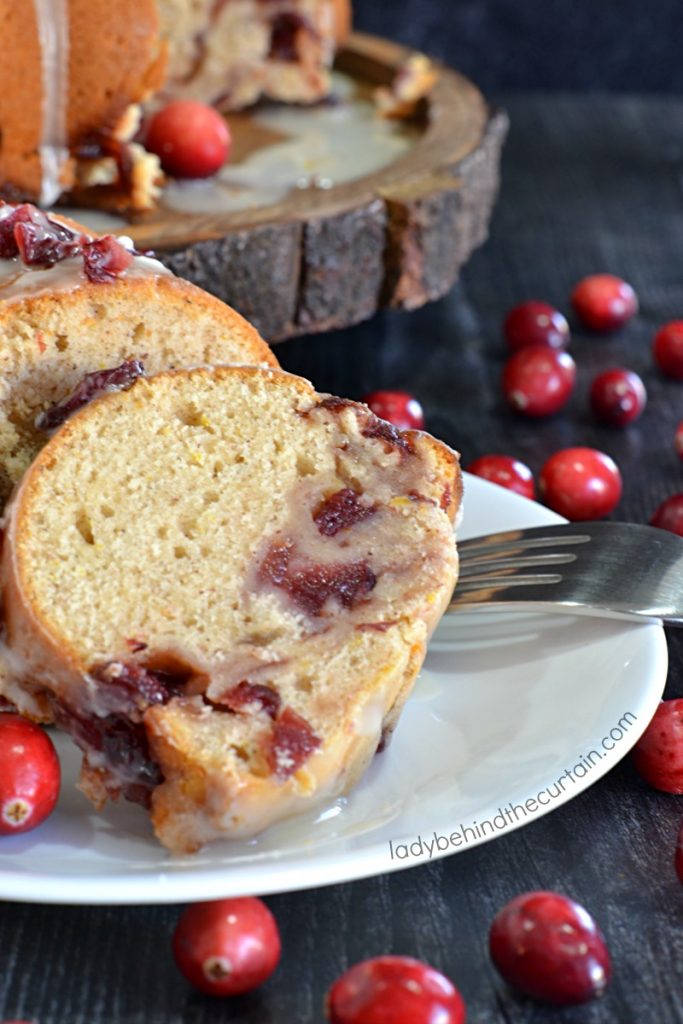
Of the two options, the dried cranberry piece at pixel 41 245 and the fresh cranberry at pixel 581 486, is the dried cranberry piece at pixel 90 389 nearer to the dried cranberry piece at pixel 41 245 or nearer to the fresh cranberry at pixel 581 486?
the dried cranberry piece at pixel 41 245

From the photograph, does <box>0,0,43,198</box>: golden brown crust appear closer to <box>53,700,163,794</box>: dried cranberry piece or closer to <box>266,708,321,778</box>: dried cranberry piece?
<box>53,700,163,794</box>: dried cranberry piece

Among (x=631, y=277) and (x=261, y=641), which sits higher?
(x=261, y=641)

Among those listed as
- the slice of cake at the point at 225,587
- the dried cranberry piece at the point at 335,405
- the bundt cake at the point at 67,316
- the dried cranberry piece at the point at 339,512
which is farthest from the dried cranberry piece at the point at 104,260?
the dried cranberry piece at the point at 339,512

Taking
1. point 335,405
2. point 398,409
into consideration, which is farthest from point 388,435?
point 398,409

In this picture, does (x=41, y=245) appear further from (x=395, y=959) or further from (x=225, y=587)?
(x=395, y=959)

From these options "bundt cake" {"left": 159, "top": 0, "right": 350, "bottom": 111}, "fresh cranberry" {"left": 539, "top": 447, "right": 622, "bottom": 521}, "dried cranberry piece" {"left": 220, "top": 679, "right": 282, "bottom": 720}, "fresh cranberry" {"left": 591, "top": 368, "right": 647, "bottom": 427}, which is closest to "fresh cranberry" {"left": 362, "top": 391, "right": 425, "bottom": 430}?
"fresh cranberry" {"left": 539, "top": 447, "right": 622, "bottom": 521}

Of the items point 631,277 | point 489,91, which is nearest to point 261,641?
point 631,277

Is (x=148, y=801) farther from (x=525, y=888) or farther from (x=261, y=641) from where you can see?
(x=525, y=888)
